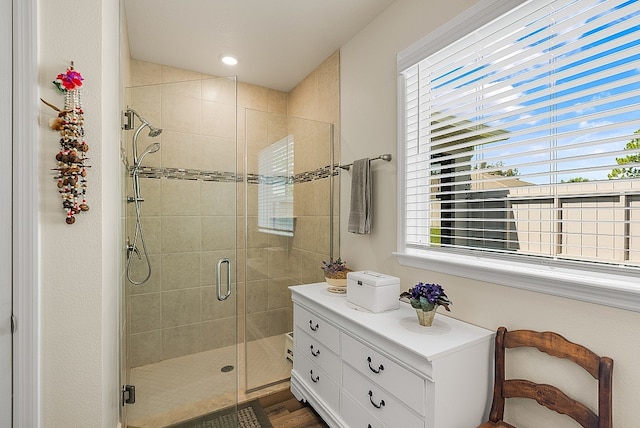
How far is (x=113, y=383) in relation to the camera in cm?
167

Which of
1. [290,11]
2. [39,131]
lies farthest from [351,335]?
[290,11]

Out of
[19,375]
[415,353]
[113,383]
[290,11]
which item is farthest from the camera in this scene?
[290,11]

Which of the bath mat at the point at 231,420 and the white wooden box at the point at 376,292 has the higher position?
the white wooden box at the point at 376,292

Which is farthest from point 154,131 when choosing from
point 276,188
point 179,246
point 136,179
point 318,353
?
point 318,353

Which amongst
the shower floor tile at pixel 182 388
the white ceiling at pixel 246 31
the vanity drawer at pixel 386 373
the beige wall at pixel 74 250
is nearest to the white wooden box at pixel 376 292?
the vanity drawer at pixel 386 373

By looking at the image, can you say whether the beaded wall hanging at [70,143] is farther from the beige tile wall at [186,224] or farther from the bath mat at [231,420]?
the bath mat at [231,420]

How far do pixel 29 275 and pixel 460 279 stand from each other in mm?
1884

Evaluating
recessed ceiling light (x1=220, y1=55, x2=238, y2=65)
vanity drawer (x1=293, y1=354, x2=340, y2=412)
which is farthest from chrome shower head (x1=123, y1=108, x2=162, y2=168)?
vanity drawer (x1=293, y1=354, x2=340, y2=412)

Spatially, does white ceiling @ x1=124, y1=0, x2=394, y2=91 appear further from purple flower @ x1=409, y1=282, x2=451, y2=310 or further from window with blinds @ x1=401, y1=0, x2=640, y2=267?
purple flower @ x1=409, y1=282, x2=451, y2=310

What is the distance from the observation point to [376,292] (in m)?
1.76

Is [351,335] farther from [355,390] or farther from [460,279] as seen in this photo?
[460,279]

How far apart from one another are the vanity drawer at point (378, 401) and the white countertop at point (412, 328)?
0.89 ft

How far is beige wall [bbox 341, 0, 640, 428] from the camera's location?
3.68ft

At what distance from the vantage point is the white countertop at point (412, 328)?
1328 millimetres
